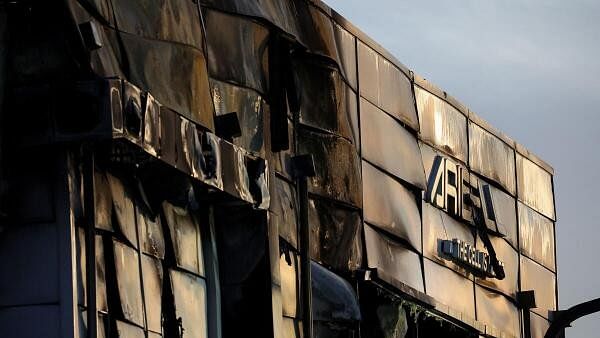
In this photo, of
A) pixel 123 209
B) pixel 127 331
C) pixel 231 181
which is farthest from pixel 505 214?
pixel 127 331

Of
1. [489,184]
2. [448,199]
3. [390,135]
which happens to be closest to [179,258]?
[390,135]

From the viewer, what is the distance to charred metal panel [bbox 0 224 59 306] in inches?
947

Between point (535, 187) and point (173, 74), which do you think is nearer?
point (173, 74)

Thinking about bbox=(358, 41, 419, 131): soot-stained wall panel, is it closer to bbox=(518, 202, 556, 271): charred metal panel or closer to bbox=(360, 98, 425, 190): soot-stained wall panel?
bbox=(360, 98, 425, 190): soot-stained wall panel

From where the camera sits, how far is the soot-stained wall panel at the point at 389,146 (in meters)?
38.5

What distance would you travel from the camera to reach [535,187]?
50.2m

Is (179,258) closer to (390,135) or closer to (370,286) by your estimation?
(370,286)

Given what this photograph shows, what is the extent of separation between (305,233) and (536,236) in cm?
1746

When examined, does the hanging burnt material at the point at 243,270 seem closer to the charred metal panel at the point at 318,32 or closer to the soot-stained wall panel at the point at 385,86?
the charred metal panel at the point at 318,32

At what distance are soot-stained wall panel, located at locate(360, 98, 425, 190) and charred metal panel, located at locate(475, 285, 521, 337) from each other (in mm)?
4481

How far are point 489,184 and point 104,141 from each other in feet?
75.3

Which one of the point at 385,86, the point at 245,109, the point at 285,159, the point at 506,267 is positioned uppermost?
the point at 385,86

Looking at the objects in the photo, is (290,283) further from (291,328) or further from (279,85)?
(279,85)

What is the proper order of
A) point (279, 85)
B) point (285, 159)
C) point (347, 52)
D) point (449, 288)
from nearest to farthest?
point (279, 85)
point (285, 159)
point (347, 52)
point (449, 288)
